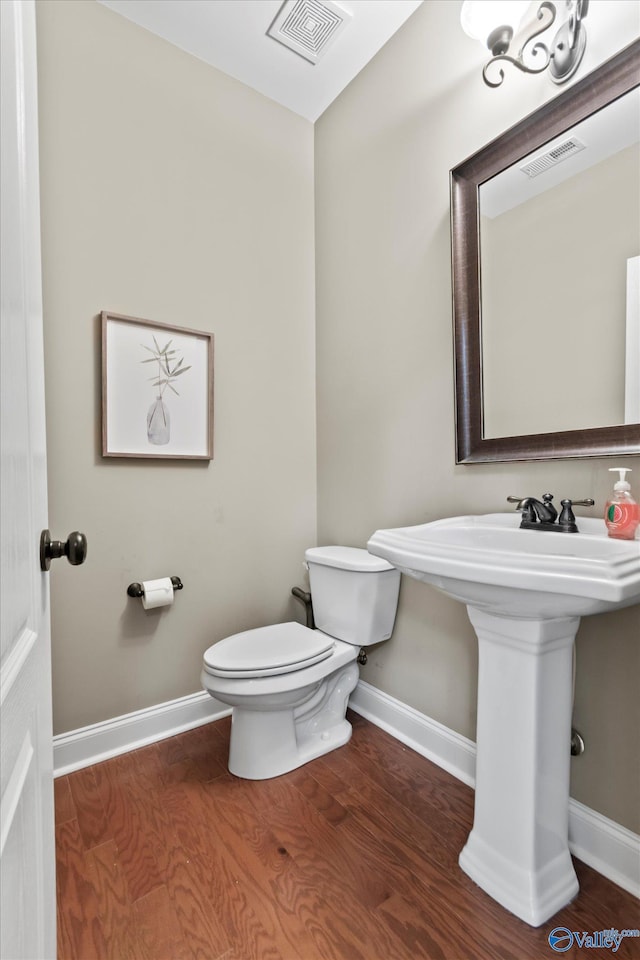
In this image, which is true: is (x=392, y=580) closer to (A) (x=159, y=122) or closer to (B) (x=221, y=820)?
(B) (x=221, y=820)

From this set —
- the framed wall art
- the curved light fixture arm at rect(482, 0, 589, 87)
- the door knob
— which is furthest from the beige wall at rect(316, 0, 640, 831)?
the door knob

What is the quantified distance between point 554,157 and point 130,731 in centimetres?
230

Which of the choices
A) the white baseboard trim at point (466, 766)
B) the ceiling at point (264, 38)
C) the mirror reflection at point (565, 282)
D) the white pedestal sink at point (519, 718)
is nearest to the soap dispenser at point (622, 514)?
the white pedestal sink at point (519, 718)

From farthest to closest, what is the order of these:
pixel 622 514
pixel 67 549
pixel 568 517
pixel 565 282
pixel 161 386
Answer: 1. pixel 161 386
2. pixel 565 282
3. pixel 568 517
4. pixel 622 514
5. pixel 67 549

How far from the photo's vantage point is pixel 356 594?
5.57ft

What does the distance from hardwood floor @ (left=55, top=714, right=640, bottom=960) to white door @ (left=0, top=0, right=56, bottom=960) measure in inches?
21.3

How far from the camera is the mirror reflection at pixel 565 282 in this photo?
1.14m

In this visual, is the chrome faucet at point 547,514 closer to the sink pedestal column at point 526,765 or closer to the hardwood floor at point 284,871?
the sink pedestal column at point 526,765

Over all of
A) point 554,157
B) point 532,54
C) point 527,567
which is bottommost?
point 527,567

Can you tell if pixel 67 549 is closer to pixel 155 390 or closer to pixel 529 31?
pixel 155 390

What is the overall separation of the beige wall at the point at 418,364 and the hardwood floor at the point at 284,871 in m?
0.29

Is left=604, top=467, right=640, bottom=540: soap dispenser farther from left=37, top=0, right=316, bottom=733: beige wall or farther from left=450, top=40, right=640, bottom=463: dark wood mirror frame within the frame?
left=37, top=0, right=316, bottom=733: beige wall

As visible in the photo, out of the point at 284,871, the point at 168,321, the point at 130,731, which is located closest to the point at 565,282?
the point at 168,321

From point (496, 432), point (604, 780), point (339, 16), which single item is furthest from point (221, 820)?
point (339, 16)
